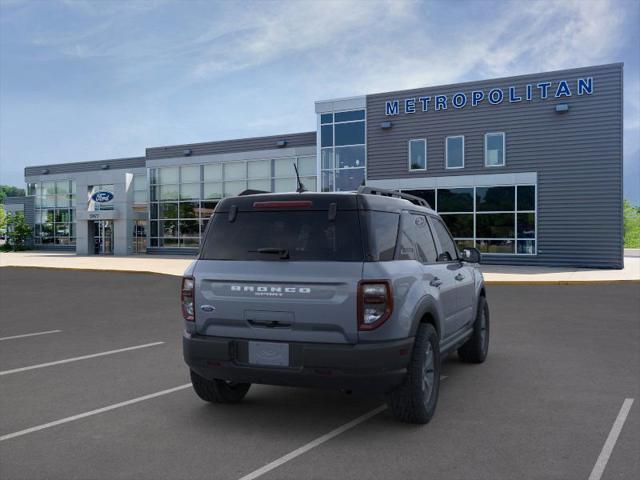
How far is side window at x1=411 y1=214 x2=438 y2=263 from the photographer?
538 cm

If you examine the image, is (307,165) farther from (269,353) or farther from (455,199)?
(269,353)

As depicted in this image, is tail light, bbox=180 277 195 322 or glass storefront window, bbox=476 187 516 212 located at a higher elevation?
glass storefront window, bbox=476 187 516 212

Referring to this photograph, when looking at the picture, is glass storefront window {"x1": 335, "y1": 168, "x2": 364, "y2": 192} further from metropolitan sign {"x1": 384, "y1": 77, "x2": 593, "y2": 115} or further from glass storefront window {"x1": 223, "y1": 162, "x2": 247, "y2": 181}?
glass storefront window {"x1": 223, "y1": 162, "x2": 247, "y2": 181}

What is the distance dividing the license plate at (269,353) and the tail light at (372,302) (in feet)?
1.98

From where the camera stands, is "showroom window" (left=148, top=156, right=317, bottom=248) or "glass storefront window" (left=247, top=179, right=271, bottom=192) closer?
"showroom window" (left=148, top=156, right=317, bottom=248)

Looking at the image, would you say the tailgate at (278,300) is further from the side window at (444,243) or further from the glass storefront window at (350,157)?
the glass storefront window at (350,157)

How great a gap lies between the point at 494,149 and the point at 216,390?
2264 cm

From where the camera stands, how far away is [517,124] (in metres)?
24.9

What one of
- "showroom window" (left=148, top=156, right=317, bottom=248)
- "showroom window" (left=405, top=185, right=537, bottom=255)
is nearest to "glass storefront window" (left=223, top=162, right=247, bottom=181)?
"showroom window" (left=148, top=156, right=317, bottom=248)


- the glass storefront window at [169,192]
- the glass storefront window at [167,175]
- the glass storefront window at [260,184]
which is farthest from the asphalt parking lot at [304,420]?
the glass storefront window at [167,175]

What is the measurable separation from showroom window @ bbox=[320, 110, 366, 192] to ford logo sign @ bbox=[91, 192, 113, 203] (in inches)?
672

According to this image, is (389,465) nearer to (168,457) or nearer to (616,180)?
(168,457)

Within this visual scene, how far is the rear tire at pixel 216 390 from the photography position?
5160 millimetres

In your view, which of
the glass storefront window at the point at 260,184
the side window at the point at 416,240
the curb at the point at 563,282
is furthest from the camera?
the glass storefront window at the point at 260,184
